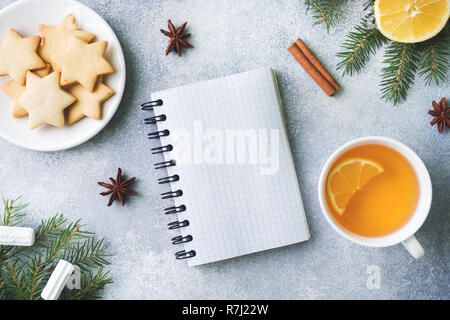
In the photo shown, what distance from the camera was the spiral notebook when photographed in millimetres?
1075

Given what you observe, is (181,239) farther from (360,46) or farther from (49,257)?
(360,46)

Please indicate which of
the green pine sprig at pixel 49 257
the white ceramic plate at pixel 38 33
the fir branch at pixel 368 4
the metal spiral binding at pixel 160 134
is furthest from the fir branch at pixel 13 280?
the fir branch at pixel 368 4

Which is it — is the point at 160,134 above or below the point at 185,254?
above

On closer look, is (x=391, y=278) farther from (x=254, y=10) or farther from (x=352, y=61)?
(x=254, y=10)

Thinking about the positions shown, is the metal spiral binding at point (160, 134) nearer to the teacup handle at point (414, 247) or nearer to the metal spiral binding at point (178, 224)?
the metal spiral binding at point (178, 224)

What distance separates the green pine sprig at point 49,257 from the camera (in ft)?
3.46

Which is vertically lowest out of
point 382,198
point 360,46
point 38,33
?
point 382,198

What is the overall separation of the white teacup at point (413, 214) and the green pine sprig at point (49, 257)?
24.0 inches

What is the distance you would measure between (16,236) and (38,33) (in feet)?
1.77

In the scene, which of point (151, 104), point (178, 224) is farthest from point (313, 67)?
point (178, 224)

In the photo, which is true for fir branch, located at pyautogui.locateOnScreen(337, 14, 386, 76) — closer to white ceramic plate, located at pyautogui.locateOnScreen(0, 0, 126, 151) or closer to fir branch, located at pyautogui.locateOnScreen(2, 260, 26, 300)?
white ceramic plate, located at pyautogui.locateOnScreen(0, 0, 126, 151)

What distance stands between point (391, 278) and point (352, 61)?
587 mm

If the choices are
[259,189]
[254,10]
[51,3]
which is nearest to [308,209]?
[259,189]

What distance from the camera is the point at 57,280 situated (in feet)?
3.40
